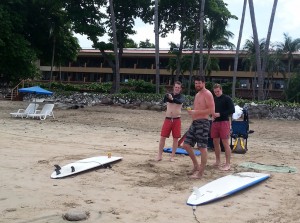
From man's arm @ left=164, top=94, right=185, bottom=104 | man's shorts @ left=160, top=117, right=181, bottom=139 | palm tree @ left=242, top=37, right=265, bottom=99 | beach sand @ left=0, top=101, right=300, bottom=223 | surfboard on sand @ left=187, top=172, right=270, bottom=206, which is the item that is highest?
palm tree @ left=242, top=37, right=265, bottom=99

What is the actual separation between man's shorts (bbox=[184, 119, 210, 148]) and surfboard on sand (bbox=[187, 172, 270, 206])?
0.64m

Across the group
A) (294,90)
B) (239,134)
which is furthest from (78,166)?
(294,90)

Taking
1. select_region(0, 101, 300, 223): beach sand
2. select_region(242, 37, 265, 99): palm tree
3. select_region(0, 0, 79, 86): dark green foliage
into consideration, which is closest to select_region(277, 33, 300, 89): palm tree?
select_region(242, 37, 265, 99): palm tree

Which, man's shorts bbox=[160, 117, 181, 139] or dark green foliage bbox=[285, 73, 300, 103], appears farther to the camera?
dark green foliage bbox=[285, 73, 300, 103]

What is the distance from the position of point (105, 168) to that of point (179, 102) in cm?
181

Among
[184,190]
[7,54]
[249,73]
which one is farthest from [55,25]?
[184,190]

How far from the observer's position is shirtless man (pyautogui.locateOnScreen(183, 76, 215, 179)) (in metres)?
6.48

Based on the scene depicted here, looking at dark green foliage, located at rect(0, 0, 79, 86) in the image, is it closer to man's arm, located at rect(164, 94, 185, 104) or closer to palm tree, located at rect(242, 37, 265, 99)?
palm tree, located at rect(242, 37, 265, 99)

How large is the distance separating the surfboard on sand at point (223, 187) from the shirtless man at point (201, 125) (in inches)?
19.3

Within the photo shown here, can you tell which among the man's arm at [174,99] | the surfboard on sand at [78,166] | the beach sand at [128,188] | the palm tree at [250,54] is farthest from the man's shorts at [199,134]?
the palm tree at [250,54]

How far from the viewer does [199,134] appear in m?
6.49

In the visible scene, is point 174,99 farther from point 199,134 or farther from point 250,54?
point 250,54

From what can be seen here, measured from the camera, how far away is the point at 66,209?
4750mm

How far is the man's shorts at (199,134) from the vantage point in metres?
6.47
